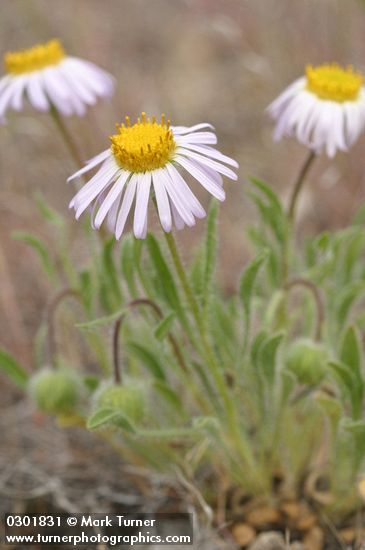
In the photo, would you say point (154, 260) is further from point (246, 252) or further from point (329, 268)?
point (246, 252)

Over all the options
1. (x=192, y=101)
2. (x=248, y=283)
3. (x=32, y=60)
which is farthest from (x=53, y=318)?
(x=192, y=101)

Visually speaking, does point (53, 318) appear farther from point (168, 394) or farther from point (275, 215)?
point (275, 215)

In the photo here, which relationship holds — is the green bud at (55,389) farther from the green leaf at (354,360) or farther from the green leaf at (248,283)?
the green leaf at (354,360)

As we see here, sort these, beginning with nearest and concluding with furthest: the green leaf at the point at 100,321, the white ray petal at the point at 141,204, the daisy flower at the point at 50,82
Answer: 1. the white ray petal at the point at 141,204
2. the green leaf at the point at 100,321
3. the daisy flower at the point at 50,82

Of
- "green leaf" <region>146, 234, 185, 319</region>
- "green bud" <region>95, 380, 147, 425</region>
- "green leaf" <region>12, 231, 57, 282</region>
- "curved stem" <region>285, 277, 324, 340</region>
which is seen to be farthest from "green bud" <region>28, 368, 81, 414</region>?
"curved stem" <region>285, 277, 324, 340</region>

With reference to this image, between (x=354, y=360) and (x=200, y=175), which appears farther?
(x=354, y=360)

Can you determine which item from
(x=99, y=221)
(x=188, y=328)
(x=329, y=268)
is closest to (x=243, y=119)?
(x=329, y=268)

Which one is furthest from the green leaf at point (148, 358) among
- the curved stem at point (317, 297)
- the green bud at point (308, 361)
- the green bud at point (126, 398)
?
the curved stem at point (317, 297)
